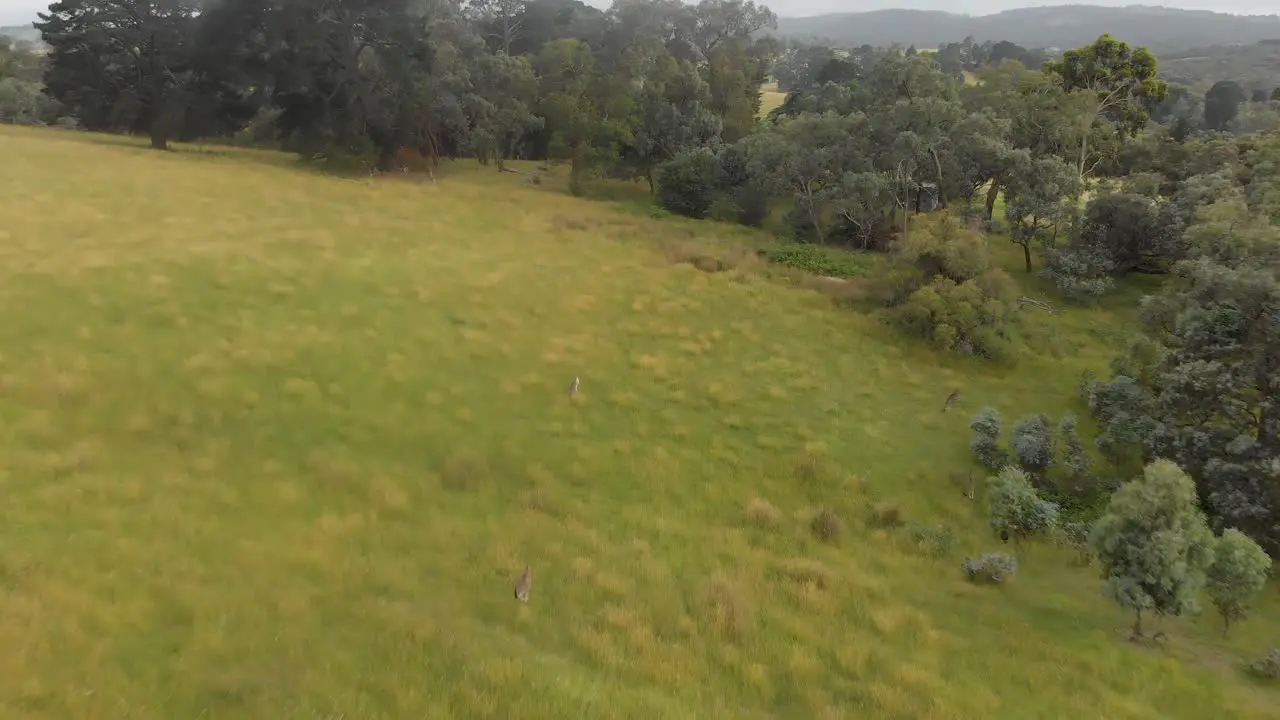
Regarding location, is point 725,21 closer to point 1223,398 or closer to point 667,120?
point 667,120

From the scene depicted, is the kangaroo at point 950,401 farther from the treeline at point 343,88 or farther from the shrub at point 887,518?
the treeline at point 343,88

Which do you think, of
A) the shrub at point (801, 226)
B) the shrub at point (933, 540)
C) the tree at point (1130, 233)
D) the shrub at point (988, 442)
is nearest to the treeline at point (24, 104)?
the shrub at point (801, 226)

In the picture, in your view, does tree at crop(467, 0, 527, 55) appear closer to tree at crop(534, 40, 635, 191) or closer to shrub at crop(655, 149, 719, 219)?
tree at crop(534, 40, 635, 191)

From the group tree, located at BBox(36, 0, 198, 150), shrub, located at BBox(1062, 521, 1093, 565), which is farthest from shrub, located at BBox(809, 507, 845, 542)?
tree, located at BBox(36, 0, 198, 150)

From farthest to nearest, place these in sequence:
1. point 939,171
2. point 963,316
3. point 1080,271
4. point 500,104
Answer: point 500,104 < point 939,171 < point 1080,271 < point 963,316

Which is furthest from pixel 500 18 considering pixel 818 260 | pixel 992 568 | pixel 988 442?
pixel 992 568

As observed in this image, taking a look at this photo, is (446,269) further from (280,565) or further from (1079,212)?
(1079,212)

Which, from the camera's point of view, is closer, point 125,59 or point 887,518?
point 887,518

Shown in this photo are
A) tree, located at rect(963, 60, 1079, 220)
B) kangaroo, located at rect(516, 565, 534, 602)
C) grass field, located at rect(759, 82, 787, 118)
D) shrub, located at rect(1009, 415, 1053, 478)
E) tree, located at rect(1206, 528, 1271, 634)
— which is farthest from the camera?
grass field, located at rect(759, 82, 787, 118)
